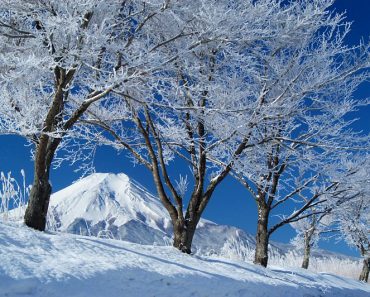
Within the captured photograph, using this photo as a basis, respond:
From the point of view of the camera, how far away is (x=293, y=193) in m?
12.5

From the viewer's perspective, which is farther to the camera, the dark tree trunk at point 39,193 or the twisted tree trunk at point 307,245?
the twisted tree trunk at point 307,245

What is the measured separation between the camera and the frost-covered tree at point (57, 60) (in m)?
5.59

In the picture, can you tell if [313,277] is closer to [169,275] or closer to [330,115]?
[330,115]

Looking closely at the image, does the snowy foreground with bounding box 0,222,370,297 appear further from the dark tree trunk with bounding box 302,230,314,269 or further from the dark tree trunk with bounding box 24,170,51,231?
the dark tree trunk with bounding box 302,230,314,269

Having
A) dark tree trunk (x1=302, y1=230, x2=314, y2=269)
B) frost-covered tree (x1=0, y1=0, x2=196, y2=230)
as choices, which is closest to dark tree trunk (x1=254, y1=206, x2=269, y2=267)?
frost-covered tree (x1=0, y1=0, x2=196, y2=230)

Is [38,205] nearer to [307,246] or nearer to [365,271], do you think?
[307,246]

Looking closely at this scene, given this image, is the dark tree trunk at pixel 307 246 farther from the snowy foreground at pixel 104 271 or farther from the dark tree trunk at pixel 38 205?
the dark tree trunk at pixel 38 205

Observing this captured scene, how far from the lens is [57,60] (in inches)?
236

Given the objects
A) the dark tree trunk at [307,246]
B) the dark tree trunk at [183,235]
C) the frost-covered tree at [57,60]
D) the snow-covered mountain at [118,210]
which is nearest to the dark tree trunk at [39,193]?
the frost-covered tree at [57,60]

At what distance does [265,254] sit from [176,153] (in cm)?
360

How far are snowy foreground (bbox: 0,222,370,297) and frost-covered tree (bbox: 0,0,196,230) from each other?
3.75ft

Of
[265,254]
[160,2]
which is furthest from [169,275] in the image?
[265,254]

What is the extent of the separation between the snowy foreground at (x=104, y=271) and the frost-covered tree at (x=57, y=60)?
114 centimetres

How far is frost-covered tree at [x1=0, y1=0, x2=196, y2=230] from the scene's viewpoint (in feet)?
18.3
